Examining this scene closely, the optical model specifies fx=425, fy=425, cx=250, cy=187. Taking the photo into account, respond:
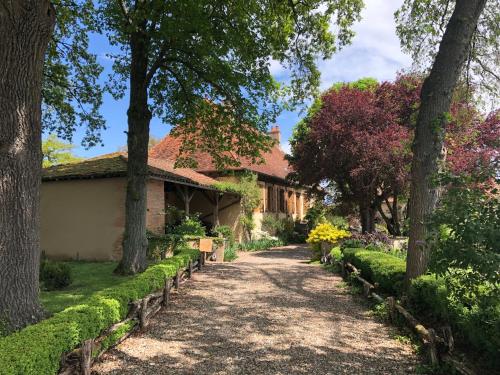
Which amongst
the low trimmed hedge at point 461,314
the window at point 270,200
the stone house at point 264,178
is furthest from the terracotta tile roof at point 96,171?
the window at point 270,200

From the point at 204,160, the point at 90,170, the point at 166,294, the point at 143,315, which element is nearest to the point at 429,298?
the point at 143,315

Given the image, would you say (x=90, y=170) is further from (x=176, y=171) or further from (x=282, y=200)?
(x=282, y=200)

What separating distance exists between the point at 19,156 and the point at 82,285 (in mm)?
4904

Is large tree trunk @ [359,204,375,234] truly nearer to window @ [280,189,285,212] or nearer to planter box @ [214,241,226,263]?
planter box @ [214,241,226,263]

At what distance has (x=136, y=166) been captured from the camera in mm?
10430

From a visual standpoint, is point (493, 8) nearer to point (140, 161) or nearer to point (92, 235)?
point (140, 161)

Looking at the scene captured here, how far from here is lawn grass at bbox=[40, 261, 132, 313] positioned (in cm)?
707

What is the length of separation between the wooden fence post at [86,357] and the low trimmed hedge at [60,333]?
11 centimetres

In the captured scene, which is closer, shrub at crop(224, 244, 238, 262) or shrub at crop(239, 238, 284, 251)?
shrub at crop(224, 244, 238, 262)

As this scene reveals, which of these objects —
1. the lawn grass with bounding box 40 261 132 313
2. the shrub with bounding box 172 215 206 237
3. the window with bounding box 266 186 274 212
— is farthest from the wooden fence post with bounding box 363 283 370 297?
the window with bounding box 266 186 274 212

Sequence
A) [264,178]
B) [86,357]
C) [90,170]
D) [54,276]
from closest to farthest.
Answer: [86,357] < [54,276] < [90,170] < [264,178]

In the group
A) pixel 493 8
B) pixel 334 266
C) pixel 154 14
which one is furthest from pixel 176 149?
pixel 493 8

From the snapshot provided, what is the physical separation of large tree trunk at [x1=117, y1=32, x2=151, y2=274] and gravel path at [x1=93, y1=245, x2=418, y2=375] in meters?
1.49

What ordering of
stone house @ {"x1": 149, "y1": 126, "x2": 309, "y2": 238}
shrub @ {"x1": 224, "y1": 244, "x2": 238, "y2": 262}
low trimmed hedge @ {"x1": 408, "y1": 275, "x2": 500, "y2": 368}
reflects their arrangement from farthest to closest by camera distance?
stone house @ {"x1": 149, "y1": 126, "x2": 309, "y2": 238} → shrub @ {"x1": 224, "y1": 244, "x2": 238, "y2": 262} → low trimmed hedge @ {"x1": 408, "y1": 275, "x2": 500, "y2": 368}
